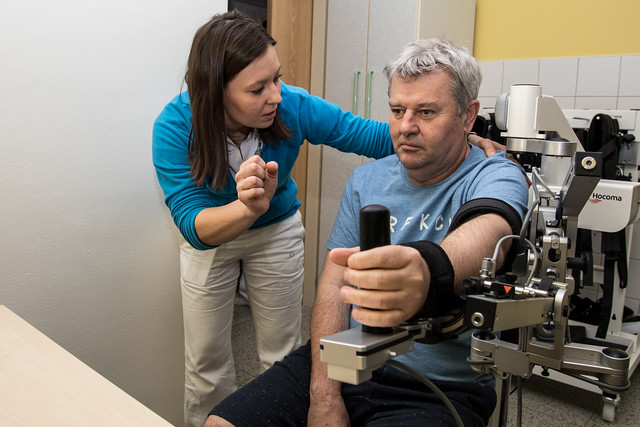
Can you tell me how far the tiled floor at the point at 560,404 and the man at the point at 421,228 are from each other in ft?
4.22

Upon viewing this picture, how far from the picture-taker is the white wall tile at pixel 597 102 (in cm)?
268

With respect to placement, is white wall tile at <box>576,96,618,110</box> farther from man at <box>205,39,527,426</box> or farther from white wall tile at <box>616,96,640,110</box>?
man at <box>205,39,527,426</box>

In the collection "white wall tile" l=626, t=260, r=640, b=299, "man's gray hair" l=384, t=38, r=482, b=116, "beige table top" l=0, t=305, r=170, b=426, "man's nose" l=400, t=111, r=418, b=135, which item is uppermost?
"man's gray hair" l=384, t=38, r=482, b=116

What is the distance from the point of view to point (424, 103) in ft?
3.98

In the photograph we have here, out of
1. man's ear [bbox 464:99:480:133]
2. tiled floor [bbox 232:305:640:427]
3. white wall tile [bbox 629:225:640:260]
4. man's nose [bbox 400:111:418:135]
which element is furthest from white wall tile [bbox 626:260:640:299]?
man's nose [bbox 400:111:418:135]

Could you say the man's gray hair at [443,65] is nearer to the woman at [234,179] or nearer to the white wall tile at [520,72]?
the woman at [234,179]

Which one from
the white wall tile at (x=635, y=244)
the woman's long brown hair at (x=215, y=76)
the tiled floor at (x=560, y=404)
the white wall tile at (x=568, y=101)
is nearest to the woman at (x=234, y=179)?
the woman's long brown hair at (x=215, y=76)

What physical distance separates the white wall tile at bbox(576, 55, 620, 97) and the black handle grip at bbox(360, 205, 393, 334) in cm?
257

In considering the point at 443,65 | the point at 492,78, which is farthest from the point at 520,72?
the point at 443,65

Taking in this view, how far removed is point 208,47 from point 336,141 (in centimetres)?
51

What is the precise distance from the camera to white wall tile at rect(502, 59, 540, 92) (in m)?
2.90

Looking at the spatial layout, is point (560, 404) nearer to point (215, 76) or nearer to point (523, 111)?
point (523, 111)

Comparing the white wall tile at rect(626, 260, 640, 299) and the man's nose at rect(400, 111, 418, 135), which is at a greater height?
the man's nose at rect(400, 111, 418, 135)

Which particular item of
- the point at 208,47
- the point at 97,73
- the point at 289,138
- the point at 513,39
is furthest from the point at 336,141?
the point at 513,39
